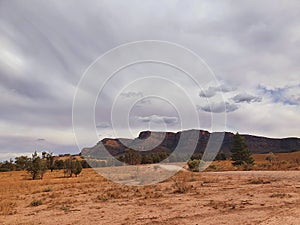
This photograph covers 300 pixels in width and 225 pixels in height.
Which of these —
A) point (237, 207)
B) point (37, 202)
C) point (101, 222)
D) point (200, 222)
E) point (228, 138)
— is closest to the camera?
point (200, 222)

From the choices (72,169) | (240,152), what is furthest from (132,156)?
(240,152)

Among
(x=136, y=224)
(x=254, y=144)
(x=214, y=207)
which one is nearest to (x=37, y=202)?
(x=136, y=224)

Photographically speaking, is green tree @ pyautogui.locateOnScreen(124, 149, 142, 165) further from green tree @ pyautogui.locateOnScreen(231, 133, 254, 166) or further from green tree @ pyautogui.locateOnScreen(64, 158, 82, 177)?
green tree @ pyautogui.locateOnScreen(231, 133, 254, 166)

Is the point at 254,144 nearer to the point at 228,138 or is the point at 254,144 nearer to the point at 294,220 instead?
the point at 228,138

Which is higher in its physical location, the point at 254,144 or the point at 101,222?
the point at 254,144

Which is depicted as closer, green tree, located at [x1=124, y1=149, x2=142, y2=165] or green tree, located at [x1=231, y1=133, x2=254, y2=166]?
green tree, located at [x1=124, y1=149, x2=142, y2=165]

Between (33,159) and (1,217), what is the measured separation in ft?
140

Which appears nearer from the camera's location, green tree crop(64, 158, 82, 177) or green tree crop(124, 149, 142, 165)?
green tree crop(124, 149, 142, 165)

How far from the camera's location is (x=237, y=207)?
13.0 metres

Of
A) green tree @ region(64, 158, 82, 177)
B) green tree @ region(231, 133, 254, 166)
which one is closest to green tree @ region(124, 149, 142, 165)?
green tree @ region(64, 158, 82, 177)

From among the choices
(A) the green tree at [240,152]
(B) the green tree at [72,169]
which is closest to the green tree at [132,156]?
(B) the green tree at [72,169]

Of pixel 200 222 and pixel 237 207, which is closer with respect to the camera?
pixel 200 222

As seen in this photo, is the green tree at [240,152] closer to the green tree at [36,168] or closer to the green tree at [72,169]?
the green tree at [72,169]

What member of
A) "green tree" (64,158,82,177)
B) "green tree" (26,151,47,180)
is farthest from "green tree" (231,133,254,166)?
"green tree" (26,151,47,180)
